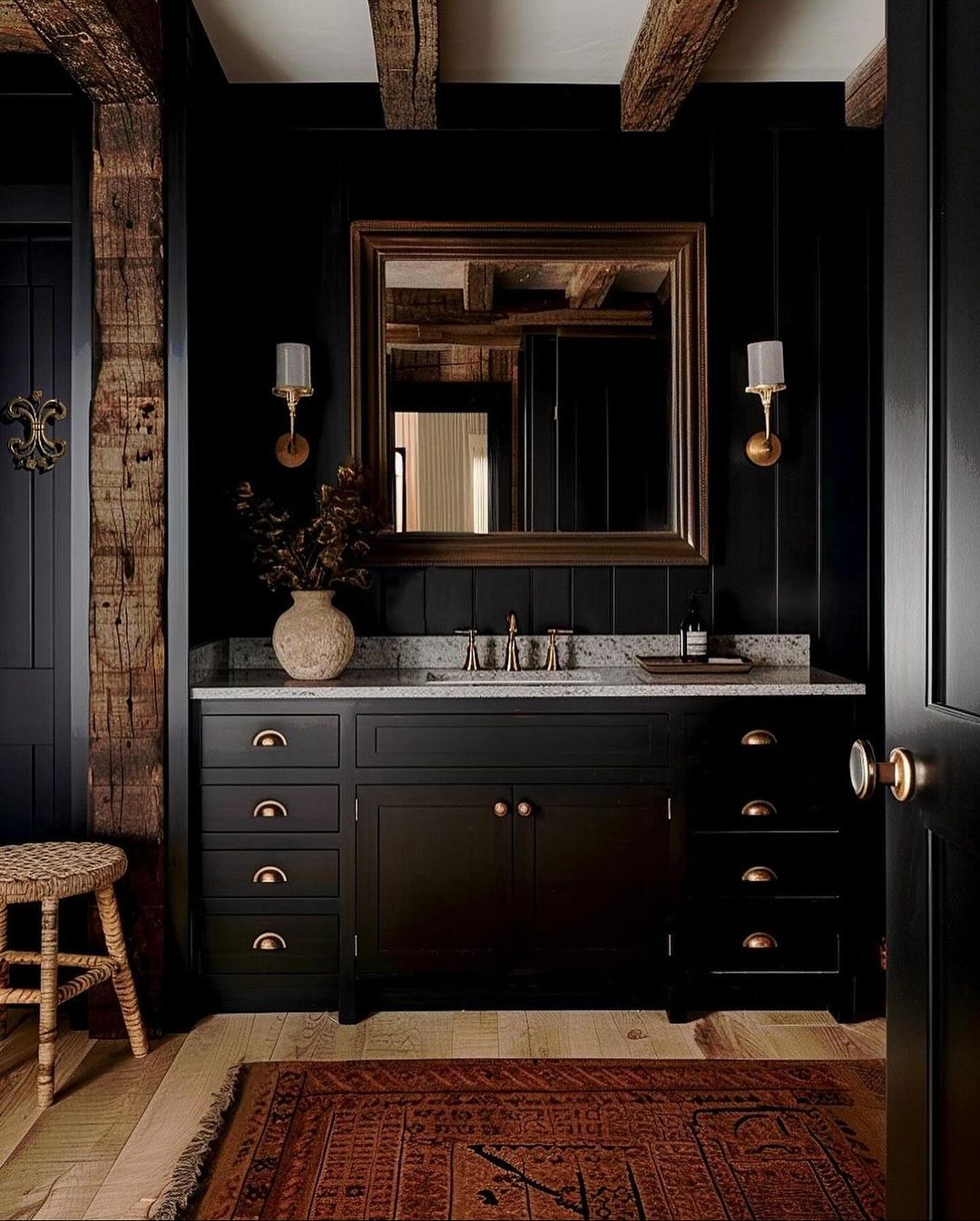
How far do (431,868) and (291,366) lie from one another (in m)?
1.53

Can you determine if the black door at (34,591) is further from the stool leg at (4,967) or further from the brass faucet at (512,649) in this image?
the brass faucet at (512,649)

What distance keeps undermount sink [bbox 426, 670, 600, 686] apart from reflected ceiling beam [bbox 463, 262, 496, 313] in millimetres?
1148

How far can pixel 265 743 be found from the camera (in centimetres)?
263

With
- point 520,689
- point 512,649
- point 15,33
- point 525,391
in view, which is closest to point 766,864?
point 520,689

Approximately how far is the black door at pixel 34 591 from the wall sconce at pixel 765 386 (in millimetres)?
2028

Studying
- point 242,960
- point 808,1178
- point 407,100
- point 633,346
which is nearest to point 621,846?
point 808,1178

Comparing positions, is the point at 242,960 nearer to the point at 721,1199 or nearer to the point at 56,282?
the point at 721,1199

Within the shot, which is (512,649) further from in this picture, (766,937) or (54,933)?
(54,933)

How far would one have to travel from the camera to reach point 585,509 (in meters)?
3.11

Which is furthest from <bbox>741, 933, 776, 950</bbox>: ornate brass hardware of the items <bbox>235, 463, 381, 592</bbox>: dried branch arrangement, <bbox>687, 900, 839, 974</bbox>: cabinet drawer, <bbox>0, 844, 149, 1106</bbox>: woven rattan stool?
<bbox>0, 844, 149, 1106</bbox>: woven rattan stool

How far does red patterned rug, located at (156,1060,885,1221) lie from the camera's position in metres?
1.84

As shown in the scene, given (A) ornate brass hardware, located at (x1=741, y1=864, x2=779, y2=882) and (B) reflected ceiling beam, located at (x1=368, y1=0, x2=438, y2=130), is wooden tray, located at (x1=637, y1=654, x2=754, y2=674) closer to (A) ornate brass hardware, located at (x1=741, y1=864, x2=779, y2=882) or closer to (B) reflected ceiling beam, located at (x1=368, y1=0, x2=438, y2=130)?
(A) ornate brass hardware, located at (x1=741, y1=864, x2=779, y2=882)

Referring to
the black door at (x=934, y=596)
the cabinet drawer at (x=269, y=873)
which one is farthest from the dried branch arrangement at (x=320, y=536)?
the black door at (x=934, y=596)

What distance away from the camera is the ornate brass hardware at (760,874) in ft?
8.66
